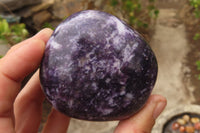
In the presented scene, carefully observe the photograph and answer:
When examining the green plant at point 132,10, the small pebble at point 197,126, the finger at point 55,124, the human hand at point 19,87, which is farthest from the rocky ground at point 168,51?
the human hand at point 19,87

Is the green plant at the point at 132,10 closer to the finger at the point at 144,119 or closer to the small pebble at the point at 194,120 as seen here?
the small pebble at the point at 194,120

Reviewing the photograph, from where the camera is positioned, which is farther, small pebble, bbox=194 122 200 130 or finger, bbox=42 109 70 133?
small pebble, bbox=194 122 200 130

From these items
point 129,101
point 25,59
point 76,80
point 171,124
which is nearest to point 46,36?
point 25,59

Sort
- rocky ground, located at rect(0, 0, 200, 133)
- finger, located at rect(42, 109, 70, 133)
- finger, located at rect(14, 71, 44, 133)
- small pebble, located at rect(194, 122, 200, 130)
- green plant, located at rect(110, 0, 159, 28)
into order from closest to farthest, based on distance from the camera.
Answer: finger, located at rect(14, 71, 44, 133), finger, located at rect(42, 109, 70, 133), small pebble, located at rect(194, 122, 200, 130), rocky ground, located at rect(0, 0, 200, 133), green plant, located at rect(110, 0, 159, 28)

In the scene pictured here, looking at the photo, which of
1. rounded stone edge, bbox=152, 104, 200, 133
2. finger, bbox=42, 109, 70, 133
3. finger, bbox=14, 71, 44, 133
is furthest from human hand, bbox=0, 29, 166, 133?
rounded stone edge, bbox=152, 104, 200, 133

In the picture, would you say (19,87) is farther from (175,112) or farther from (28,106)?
(175,112)

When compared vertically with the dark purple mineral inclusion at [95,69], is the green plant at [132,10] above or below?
below

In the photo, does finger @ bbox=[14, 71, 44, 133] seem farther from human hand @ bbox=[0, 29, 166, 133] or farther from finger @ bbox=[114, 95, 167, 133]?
finger @ bbox=[114, 95, 167, 133]
